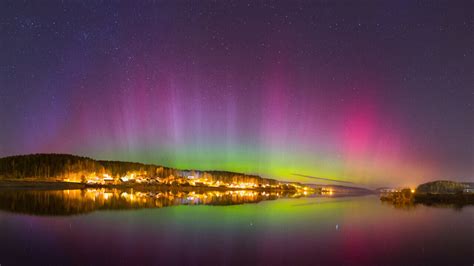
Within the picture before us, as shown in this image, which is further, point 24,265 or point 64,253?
point 64,253

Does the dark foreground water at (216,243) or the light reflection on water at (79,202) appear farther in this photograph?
the light reflection on water at (79,202)

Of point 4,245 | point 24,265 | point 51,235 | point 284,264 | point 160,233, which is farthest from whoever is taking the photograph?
point 160,233

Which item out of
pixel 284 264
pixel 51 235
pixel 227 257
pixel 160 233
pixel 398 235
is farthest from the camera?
pixel 398 235

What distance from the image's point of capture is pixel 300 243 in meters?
28.1

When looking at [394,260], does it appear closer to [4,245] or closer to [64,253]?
[64,253]

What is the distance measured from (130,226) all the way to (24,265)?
15.0 meters

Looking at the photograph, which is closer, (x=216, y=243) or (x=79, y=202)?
(x=216, y=243)

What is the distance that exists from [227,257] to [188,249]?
303 centimetres

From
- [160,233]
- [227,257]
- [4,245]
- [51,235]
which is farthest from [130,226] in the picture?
[227,257]

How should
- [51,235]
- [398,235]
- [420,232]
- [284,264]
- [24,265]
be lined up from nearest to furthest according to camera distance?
[24,265]
[284,264]
[51,235]
[398,235]
[420,232]

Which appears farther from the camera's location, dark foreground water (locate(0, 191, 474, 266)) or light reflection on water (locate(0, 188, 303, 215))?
light reflection on water (locate(0, 188, 303, 215))

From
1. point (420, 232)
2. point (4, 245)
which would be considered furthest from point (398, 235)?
point (4, 245)

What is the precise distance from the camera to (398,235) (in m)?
33.5

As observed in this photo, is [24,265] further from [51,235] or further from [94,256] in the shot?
[51,235]
